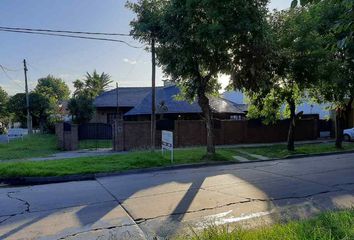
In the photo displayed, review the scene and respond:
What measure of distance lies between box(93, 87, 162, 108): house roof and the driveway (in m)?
30.1

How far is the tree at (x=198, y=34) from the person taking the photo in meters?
14.1

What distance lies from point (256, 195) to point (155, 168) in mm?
6308

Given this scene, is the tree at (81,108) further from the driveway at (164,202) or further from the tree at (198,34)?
the driveway at (164,202)

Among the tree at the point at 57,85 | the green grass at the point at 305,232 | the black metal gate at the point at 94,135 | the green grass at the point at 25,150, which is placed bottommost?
the green grass at the point at 25,150

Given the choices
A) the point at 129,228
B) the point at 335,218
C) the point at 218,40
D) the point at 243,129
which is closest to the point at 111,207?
the point at 129,228

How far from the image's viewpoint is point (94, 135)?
2936 cm

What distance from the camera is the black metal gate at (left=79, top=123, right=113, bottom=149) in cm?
2817

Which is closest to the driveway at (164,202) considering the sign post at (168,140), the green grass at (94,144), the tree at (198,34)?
the sign post at (168,140)

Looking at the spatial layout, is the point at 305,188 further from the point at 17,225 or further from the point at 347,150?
the point at 347,150

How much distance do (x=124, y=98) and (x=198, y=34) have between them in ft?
103

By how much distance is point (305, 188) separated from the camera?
9.65 m

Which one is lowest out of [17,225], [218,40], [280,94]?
[17,225]

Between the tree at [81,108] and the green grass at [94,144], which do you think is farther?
the tree at [81,108]

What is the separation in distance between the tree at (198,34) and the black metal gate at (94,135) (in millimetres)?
12420
